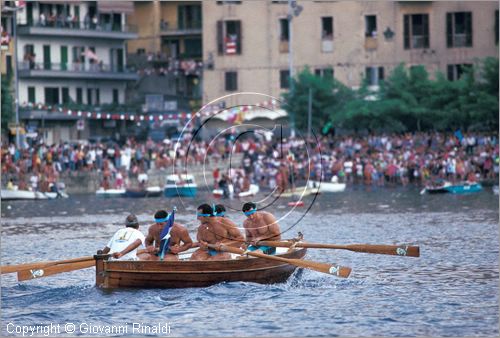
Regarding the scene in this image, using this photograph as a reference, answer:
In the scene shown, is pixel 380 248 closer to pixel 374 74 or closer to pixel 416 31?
pixel 416 31

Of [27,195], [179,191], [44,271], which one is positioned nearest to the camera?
[44,271]

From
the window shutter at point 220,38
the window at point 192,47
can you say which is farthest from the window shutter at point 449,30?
the window at point 192,47

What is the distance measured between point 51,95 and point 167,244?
63.1 metres

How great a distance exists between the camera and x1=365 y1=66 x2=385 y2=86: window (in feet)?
301

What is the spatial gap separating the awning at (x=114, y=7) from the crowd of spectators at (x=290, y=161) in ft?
56.9

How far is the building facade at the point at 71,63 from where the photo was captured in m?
91.3

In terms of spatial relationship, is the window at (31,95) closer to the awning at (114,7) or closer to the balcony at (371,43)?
the awning at (114,7)

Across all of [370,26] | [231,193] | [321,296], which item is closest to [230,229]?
[321,296]

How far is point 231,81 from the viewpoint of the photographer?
9494 cm

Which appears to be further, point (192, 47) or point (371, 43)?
point (192, 47)

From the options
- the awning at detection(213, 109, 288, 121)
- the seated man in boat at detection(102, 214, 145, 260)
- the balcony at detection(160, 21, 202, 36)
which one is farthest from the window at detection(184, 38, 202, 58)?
the seated man in boat at detection(102, 214, 145, 260)

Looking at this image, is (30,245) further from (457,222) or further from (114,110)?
(114,110)

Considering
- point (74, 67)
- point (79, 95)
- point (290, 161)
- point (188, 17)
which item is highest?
point (188, 17)

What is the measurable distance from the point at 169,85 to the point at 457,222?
50997 millimetres
